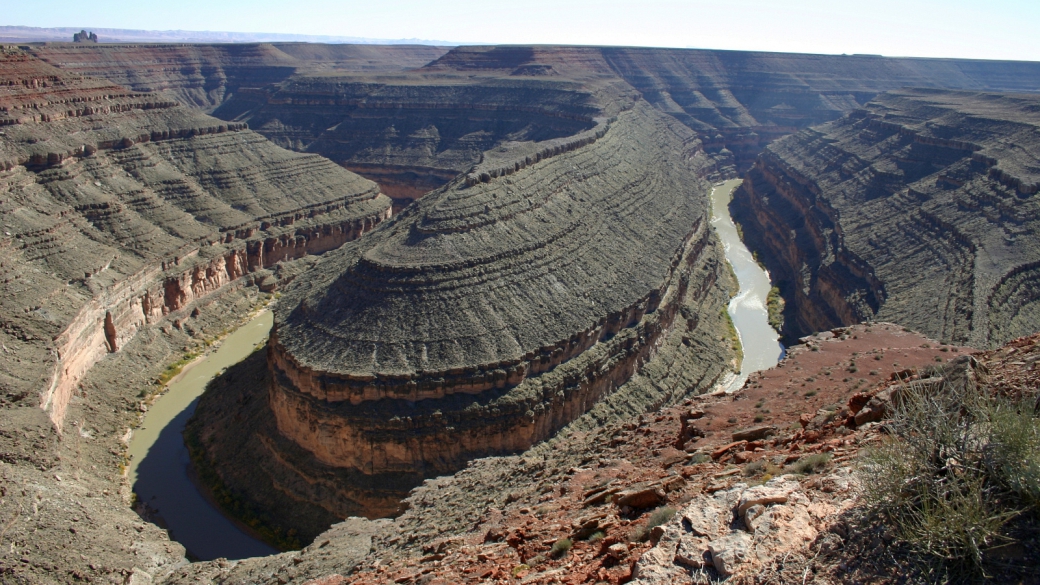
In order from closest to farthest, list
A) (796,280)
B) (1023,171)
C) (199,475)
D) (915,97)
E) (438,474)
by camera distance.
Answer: (438,474)
(199,475)
(1023,171)
(796,280)
(915,97)

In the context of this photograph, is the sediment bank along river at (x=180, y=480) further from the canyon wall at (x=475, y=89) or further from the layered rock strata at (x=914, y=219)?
the canyon wall at (x=475, y=89)

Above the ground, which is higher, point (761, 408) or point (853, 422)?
point (853, 422)

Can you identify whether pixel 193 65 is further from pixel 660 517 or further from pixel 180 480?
pixel 660 517

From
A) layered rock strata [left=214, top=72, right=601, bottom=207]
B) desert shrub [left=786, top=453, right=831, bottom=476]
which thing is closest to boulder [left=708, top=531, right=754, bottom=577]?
desert shrub [left=786, top=453, right=831, bottom=476]

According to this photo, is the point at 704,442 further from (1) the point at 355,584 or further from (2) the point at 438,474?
(2) the point at 438,474

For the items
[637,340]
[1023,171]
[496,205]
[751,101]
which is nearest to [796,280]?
[1023,171]

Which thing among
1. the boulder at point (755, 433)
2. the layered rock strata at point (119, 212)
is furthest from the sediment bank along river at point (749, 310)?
the layered rock strata at point (119, 212)

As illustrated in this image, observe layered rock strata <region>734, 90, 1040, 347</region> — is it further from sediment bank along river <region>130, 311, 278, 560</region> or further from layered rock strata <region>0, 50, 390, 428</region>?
layered rock strata <region>0, 50, 390, 428</region>

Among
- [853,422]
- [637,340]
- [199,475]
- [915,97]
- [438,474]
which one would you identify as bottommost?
[199,475]
